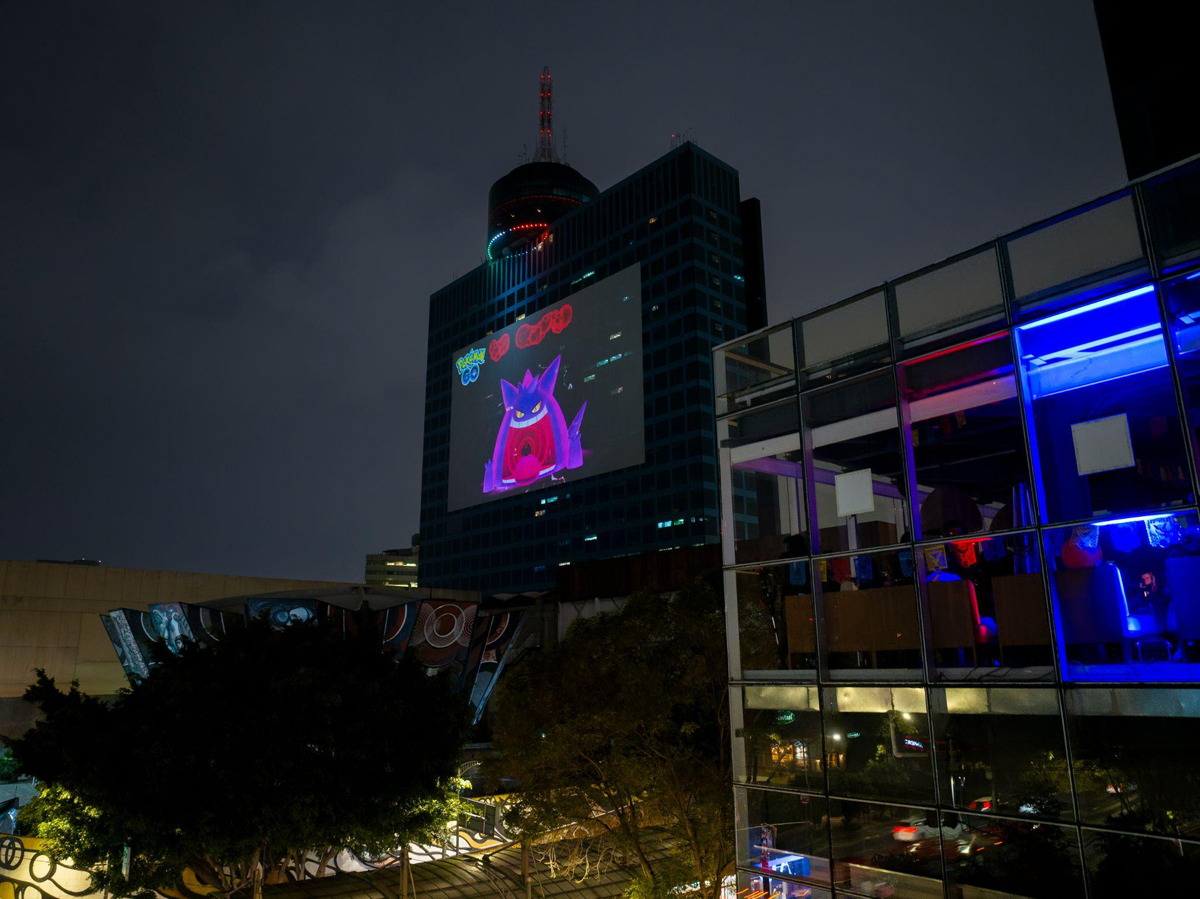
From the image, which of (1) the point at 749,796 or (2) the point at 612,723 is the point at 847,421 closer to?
(1) the point at 749,796

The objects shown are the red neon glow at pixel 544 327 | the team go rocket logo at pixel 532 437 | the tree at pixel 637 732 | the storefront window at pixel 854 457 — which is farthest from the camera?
the red neon glow at pixel 544 327

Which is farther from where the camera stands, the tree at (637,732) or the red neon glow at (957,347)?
the tree at (637,732)

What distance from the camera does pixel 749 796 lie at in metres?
14.2

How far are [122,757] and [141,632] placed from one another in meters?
11.3

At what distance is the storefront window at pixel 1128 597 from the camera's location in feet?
32.8

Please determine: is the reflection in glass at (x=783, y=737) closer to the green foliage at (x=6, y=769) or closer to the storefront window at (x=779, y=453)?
the storefront window at (x=779, y=453)

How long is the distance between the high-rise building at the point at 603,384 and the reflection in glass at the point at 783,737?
81.1 meters

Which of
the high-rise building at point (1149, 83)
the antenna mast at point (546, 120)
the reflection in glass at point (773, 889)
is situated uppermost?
the antenna mast at point (546, 120)

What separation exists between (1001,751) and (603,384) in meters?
89.9

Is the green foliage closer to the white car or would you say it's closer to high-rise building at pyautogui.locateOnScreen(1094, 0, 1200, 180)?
the white car

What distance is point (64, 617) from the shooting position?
151 feet

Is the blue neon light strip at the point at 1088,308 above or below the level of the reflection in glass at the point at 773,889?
above

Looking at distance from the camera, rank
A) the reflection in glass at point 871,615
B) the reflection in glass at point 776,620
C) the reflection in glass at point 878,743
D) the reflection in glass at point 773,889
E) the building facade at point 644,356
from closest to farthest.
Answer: the reflection in glass at point 878,743 → the reflection in glass at point 871,615 → the reflection in glass at point 773,889 → the reflection in glass at point 776,620 → the building facade at point 644,356

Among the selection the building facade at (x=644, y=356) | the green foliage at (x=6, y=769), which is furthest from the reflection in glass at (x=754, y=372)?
the building facade at (x=644, y=356)
